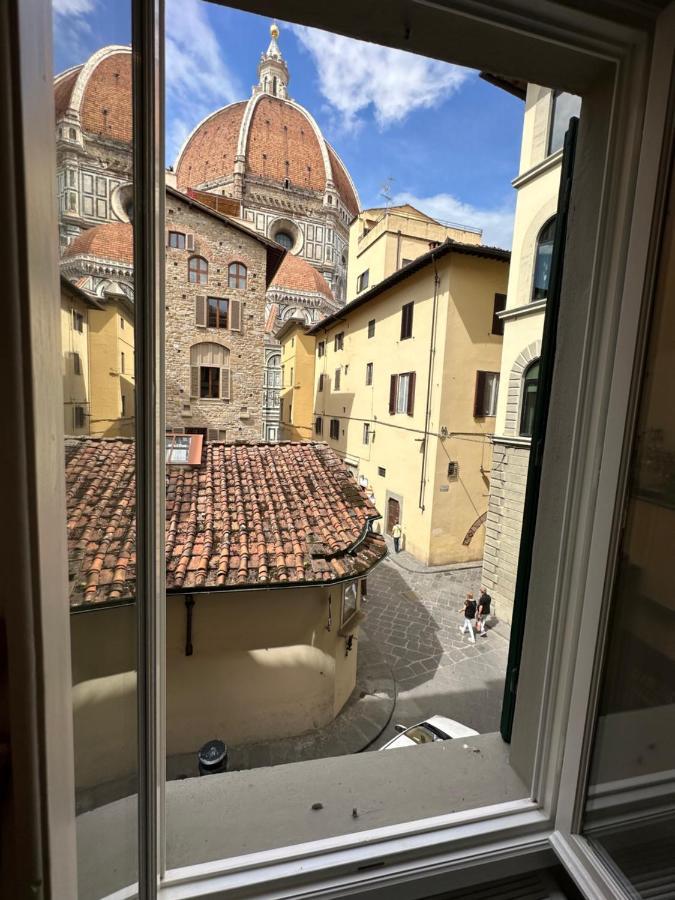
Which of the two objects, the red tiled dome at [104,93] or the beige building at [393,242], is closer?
the red tiled dome at [104,93]

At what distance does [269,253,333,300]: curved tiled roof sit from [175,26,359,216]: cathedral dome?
979 cm

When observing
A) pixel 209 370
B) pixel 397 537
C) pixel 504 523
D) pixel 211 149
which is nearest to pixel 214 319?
pixel 209 370

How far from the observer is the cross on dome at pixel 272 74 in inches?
1432

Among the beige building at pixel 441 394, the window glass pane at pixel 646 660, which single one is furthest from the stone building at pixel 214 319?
the window glass pane at pixel 646 660

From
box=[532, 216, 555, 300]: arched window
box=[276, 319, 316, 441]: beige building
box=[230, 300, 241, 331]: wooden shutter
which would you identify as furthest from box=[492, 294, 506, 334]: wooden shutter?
box=[276, 319, 316, 441]: beige building

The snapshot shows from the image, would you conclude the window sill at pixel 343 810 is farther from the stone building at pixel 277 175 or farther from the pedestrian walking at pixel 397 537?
the stone building at pixel 277 175

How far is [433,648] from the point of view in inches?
252

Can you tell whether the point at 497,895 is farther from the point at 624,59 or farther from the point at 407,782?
the point at 624,59

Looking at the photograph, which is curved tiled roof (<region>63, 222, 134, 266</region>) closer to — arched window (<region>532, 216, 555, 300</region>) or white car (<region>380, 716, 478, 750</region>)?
white car (<region>380, 716, 478, 750</region>)

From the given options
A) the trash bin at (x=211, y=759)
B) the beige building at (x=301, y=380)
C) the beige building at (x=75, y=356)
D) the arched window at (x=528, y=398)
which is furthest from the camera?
the beige building at (x=301, y=380)

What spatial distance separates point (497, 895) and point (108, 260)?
1296 millimetres

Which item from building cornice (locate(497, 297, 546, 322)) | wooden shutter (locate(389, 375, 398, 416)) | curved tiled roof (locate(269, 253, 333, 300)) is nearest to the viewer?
building cornice (locate(497, 297, 546, 322))

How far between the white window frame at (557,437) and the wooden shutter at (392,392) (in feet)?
33.1

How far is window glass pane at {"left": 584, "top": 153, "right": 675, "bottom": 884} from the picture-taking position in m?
0.77
